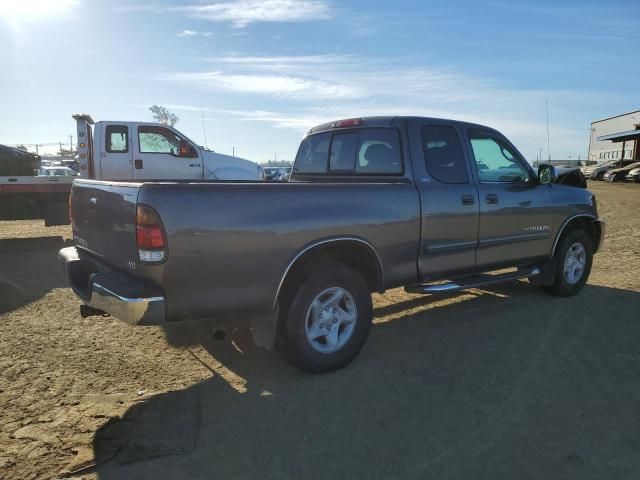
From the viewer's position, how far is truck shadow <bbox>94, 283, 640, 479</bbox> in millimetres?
2654

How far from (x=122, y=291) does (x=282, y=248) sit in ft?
3.47

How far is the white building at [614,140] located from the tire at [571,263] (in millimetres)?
40227

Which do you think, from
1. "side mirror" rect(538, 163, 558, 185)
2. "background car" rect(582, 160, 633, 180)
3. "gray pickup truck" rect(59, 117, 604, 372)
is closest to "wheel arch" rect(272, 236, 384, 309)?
"gray pickup truck" rect(59, 117, 604, 372)

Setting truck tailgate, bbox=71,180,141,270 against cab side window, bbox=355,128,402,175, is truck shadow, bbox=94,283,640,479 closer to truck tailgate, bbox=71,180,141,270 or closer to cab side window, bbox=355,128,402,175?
truck tailgate, bbox=71,180,141,270

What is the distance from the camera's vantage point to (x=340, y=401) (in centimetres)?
334

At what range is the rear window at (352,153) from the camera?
4422mm

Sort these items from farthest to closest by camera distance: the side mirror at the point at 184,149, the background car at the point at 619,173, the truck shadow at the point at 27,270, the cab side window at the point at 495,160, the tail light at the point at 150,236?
the background car at the point at 619,173 < the side mirror at the point at 184,149 < the truck shadow at the point at 27,270 < the cab side window at the point at 495,160 < the tail light at the point at 150,236

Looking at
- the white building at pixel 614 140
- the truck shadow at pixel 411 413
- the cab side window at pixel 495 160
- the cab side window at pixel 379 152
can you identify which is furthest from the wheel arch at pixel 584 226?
the white building at pixel 614 140

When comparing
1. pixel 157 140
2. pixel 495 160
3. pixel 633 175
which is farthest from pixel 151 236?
pixel 633 175

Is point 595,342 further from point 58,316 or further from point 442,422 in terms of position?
point 58,316

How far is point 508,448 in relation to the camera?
110 inches

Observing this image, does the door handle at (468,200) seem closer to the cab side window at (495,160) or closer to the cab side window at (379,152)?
the cab side window at (495,160)

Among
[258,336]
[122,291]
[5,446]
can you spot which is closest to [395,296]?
[258,336]

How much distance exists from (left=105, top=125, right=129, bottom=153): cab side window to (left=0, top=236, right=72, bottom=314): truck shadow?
83.5 inches
